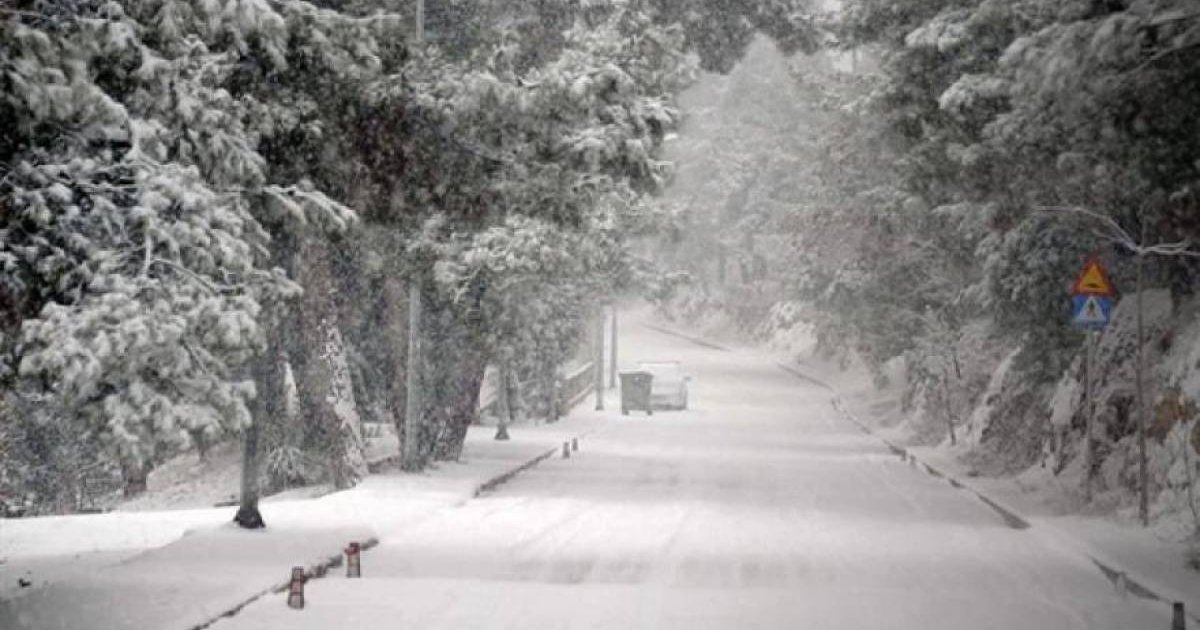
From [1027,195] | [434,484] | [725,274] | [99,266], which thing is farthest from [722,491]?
[725,274]

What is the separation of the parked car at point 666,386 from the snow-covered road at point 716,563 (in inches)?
1037

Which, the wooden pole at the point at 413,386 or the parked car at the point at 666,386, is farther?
the parked car at the point at 666,386

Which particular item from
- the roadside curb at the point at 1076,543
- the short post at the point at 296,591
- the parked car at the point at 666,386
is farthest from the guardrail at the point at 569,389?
the short post at the point at 296,591

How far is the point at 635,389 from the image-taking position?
58250mm

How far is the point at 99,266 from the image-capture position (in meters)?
11.1

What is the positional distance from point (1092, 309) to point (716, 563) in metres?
7.05

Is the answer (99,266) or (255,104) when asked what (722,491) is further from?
(99,266)

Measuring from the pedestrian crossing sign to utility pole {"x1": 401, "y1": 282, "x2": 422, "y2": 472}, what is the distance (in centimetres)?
1195

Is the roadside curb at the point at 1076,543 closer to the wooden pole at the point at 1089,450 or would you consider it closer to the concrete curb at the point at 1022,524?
the concrete curb at the point at 1022,524

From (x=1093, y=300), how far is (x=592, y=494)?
875 cm

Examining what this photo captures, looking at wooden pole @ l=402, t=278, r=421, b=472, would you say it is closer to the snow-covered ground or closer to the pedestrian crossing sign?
the snow-covered ground

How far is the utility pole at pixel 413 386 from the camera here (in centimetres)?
2756

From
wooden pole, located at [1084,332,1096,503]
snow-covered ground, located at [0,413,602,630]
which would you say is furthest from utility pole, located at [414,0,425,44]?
wooden pole, located at [1084,332,1096,503]

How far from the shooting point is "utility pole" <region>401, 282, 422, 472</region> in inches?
1085
